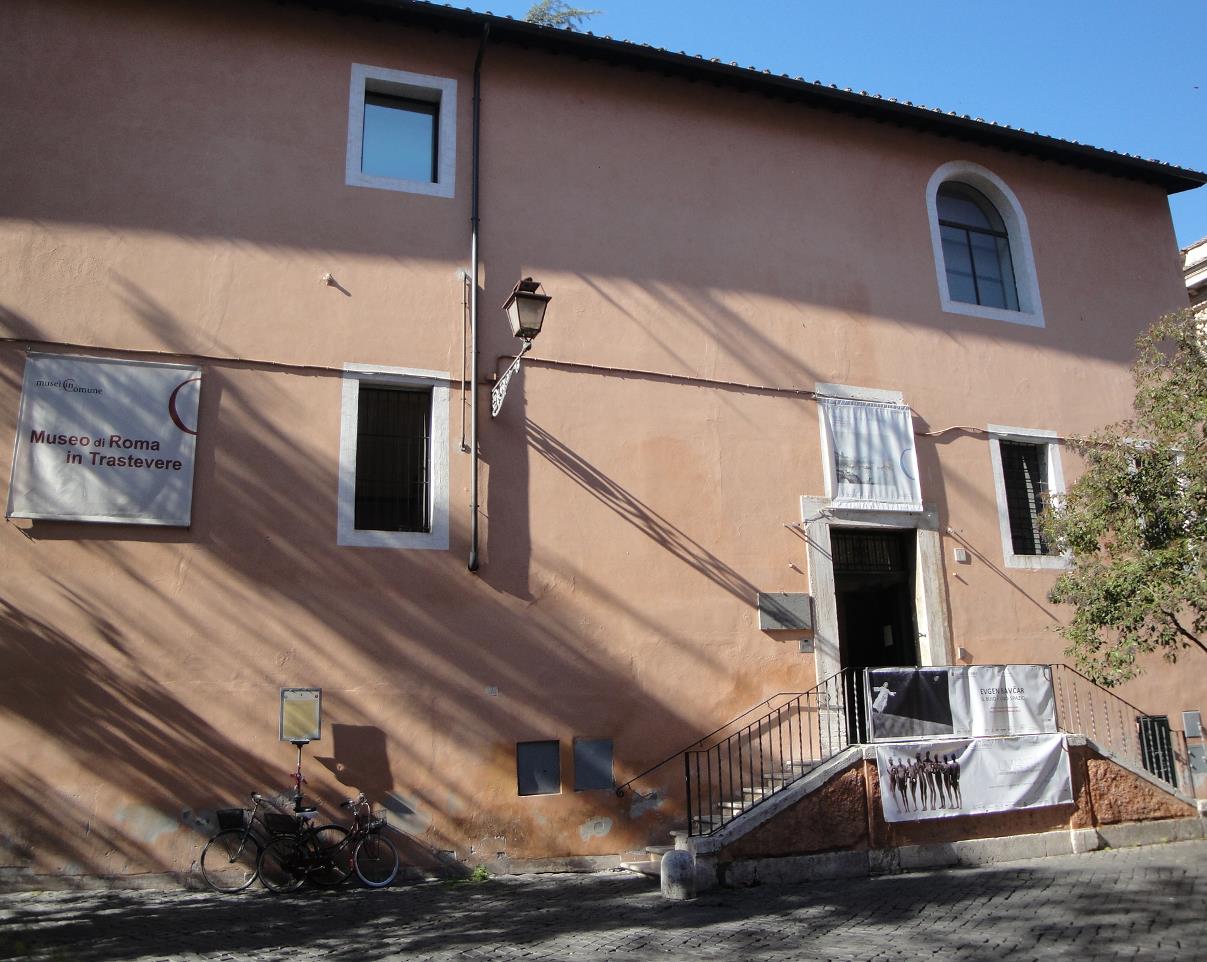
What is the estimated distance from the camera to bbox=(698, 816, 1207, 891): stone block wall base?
8.80m

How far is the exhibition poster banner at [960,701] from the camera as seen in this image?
387 inches

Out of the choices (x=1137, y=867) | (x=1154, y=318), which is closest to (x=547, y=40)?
(x=1154, y=318)

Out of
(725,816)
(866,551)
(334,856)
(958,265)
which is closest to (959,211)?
(958,265)

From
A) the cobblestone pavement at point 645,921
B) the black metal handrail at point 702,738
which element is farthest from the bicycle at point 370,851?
the black metal handrail at point 702,738

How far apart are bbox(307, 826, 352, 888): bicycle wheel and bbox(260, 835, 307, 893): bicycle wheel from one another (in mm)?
81

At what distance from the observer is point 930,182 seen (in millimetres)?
13719

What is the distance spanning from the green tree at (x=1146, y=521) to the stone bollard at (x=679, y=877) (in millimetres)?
4391

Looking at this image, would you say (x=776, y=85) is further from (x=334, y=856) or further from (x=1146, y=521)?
(x=334, y=856)

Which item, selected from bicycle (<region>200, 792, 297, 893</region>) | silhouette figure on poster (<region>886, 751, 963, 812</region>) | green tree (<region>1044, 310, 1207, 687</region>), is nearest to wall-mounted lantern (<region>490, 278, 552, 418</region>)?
bicycle (<region>200, 792, 297, 893</region>)

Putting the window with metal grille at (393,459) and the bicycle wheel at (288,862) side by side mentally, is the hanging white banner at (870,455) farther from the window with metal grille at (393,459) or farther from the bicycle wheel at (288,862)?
the bicycle wheel at (288,862)

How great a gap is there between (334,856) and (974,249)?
10917 millimetres

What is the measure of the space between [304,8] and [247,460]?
4978 mm

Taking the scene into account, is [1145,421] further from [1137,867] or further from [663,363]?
[663,363]

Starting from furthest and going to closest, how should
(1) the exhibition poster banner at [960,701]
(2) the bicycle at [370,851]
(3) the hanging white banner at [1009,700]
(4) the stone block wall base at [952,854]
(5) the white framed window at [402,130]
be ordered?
1. (5) the white framed window at [402,130]
2. (3) the hanging white banner at [1009,700]
3. (1) the exhibition poster banner at [960,701]
4. (2) the bicycle at [370,851]
5. (4) the stone block wall base at [952,854]
